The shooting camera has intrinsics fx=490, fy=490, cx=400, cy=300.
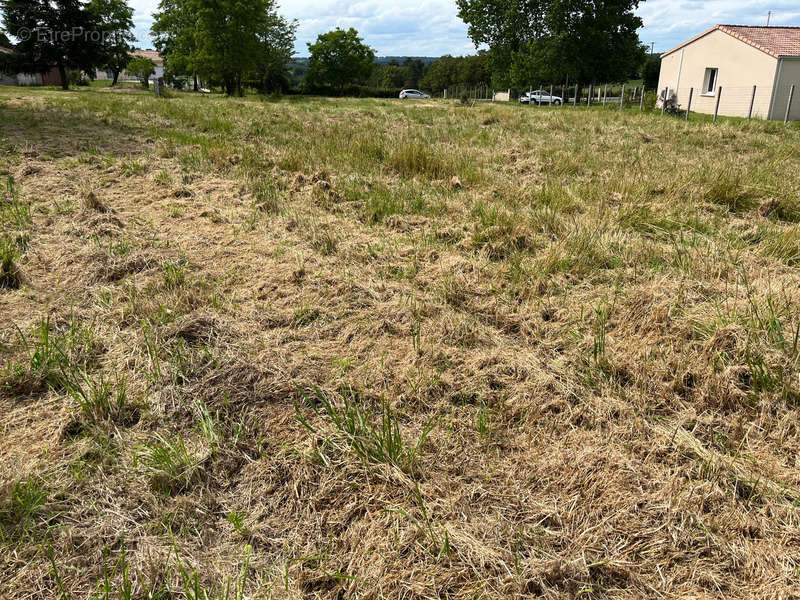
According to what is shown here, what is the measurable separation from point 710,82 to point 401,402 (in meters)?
32.8

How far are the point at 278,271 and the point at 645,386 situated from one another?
8.72 feet

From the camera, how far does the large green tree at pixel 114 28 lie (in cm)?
3547

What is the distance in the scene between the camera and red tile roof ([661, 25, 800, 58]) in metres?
22.9

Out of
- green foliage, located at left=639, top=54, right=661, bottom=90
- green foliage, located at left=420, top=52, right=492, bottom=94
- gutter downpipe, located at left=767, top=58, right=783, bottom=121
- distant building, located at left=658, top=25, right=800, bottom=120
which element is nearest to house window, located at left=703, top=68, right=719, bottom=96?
distant building, located at left=658, top=25, right=800, bottom=120

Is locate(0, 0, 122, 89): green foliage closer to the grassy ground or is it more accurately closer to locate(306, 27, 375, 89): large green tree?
locate(306, 27, 375, 89): large green tree

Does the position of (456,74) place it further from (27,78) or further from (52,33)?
(52,33)

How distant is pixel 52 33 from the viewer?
33.0 m

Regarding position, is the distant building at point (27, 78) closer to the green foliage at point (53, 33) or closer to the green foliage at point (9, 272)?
the green foliage at point (53, 33)

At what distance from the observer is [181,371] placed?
256 centimetres

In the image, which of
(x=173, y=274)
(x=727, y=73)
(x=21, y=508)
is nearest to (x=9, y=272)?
(x=173, y=274)

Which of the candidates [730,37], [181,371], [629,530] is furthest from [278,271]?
[730,37]

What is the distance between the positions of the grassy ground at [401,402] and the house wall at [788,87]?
23.5m

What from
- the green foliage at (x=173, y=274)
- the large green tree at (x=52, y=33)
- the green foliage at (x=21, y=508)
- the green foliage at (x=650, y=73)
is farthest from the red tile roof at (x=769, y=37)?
the large green tree at (x=52, y=33)

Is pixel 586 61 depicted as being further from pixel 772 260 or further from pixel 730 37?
pixel 772 260
